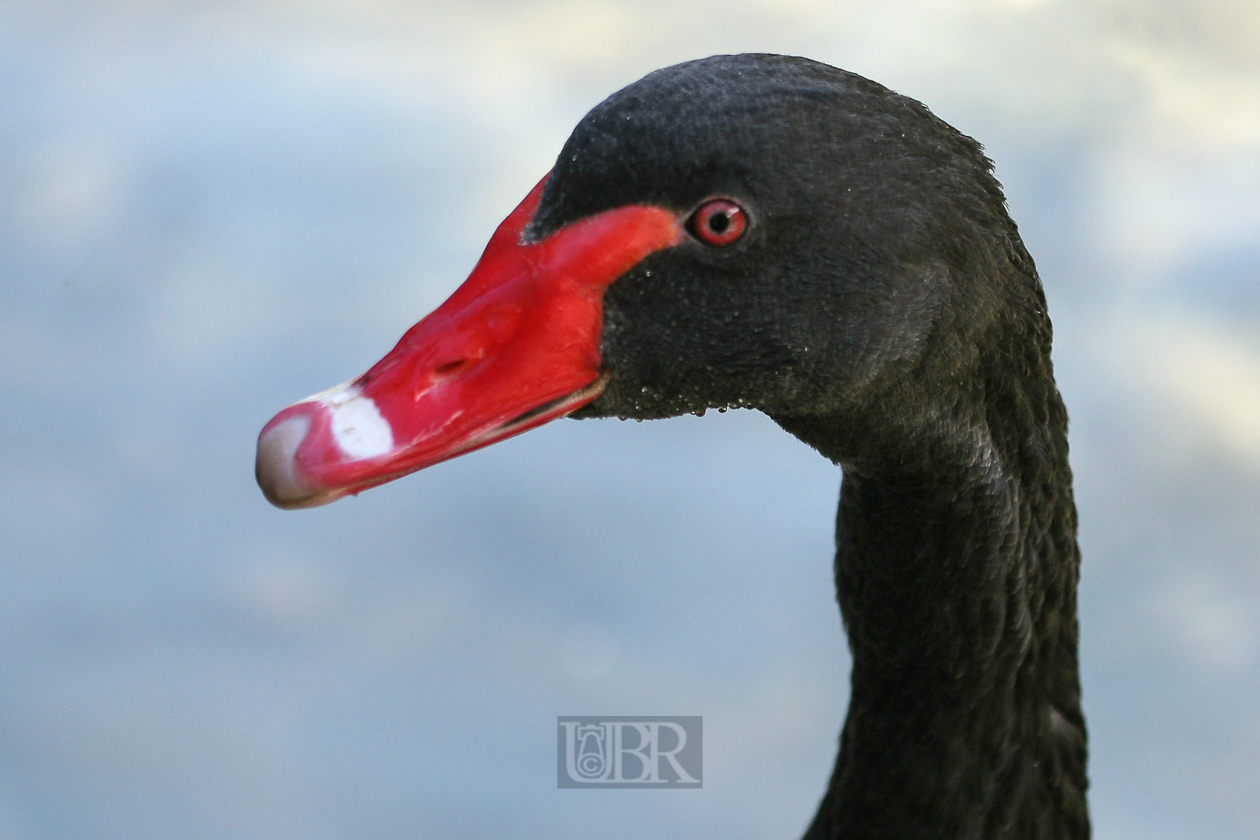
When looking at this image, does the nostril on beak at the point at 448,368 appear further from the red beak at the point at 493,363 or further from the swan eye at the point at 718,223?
the swan eye at the point at 718,223

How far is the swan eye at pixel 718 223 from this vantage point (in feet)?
5.59

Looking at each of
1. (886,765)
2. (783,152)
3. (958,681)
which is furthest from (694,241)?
(886,765)

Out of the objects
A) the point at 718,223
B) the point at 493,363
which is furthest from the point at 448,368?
the point at 718,223

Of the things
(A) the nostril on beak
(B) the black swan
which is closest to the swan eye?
(B) the black swan

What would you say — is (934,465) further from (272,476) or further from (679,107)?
(272,476)

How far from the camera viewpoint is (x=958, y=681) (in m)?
2.17

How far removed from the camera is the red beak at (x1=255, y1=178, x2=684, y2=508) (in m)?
1.65

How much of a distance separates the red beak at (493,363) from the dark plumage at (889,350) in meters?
0.03

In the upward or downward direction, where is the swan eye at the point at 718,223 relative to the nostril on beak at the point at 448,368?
upward

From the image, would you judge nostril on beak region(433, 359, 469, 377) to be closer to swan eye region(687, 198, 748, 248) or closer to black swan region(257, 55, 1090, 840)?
black swan region(257, 55, 1090, 840)

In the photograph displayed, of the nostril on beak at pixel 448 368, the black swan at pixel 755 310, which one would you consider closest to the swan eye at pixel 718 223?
the black swan at pixel 755 310

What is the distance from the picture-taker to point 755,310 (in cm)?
177

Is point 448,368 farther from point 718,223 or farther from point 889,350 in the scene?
point 889,350

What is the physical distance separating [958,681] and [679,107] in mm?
999
